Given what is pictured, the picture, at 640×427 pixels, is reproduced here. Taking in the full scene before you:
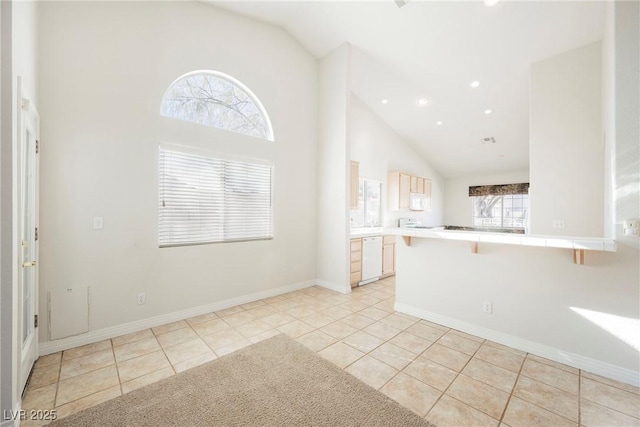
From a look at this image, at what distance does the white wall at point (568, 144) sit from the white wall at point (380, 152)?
9.42 feet

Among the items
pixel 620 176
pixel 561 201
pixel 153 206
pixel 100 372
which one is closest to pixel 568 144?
pixel 561 201

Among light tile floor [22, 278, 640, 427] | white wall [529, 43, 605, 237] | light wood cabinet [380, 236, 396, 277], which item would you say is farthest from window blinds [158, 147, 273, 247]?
white wall [529, 43, 605, 237]

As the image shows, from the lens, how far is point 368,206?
6023mm

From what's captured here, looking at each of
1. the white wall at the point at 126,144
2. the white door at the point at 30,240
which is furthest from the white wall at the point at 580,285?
the white door at the point at 30,240

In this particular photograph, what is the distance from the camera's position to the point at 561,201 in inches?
141

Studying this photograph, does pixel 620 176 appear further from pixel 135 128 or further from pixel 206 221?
pixel 135 128

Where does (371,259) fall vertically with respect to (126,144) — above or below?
below

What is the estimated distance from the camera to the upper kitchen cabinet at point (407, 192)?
6379 millimetres

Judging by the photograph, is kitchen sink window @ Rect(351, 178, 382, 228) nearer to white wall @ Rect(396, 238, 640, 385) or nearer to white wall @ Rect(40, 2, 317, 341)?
white wall @ Rect(40, 2, 317, 341)

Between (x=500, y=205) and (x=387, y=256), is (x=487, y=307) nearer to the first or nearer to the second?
(x=387, y=256)

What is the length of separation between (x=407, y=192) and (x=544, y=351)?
469 centimetres

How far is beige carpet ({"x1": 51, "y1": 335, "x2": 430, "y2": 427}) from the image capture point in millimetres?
1659

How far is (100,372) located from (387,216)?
5615 mm

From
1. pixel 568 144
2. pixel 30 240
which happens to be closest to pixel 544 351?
pixel 568 144
